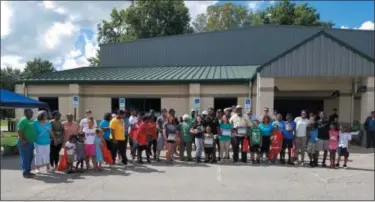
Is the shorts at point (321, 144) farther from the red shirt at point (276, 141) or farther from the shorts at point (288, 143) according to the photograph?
the red shirt at point (276, 141)

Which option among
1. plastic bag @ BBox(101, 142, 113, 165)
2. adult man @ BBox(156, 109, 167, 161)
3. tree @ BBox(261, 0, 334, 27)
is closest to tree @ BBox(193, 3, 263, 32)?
tree @ BBox(261, 0, 334, 27)

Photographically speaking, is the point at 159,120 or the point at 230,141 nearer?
the point at 230,141

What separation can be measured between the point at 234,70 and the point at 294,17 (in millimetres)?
26395

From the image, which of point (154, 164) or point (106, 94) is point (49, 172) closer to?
point (154, 164)

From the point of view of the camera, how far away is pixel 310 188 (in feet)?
25.2

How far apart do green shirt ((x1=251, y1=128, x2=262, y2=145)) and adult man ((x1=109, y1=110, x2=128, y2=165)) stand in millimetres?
3752

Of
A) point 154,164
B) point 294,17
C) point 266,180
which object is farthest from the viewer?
point 294,17

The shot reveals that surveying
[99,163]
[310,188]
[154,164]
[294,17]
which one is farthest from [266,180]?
[294,17]

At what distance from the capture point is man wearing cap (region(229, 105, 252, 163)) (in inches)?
420

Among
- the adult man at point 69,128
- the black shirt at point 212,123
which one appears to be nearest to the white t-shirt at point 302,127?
the black shirt at point 212,123

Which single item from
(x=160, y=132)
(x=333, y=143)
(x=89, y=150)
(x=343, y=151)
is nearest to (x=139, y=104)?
(x=160, y=132)

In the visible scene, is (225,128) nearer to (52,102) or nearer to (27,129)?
(27,129)

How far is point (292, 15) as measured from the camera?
43.8m

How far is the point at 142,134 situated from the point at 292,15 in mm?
37978
